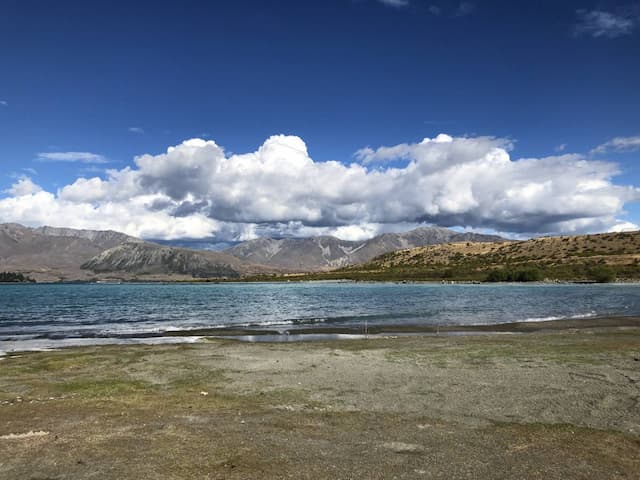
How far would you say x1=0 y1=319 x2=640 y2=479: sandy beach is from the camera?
1133 centimetres

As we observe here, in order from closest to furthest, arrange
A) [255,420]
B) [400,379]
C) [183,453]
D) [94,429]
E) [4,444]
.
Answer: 1. [183,453]
2. [4,444]
3. [94,429]
4. [255,420]
5. [400,379]

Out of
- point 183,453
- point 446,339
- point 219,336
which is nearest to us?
point 183,453

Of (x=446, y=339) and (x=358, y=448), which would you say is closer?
(x=358, y=448)

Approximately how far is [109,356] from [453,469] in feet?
82.3

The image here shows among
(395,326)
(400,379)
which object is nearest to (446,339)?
(395,326)

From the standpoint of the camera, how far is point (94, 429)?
14.2m

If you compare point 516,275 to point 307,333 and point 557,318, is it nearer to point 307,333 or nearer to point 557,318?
point 557,318

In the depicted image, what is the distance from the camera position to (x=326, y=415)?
1603 cm

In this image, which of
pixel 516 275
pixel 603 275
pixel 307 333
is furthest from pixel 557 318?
pixel 516 275

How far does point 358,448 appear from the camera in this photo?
1254 centimetres

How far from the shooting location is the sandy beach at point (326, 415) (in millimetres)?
11328

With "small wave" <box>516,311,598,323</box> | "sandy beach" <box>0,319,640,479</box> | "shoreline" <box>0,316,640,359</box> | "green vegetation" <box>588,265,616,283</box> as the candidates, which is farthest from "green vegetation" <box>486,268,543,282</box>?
"sandy beach" <box>0,319,640,479</box>

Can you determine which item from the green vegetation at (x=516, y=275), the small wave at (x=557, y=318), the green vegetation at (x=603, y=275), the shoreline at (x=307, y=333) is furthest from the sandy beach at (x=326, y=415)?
the green vegetation at (x=516, y=275)

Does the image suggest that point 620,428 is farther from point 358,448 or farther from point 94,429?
point 94,429
